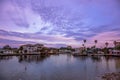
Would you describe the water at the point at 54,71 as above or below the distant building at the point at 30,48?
below

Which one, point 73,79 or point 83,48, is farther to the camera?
point 83,48

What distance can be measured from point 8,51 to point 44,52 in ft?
44.9

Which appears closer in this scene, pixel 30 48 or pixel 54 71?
pixel 54 71

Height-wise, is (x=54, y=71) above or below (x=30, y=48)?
below

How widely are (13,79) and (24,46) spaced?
46.5 m

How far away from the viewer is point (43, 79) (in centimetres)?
981

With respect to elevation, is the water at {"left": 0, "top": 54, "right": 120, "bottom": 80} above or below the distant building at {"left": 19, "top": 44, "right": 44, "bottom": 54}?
below

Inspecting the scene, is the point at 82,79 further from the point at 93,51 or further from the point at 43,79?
the point at 93,51

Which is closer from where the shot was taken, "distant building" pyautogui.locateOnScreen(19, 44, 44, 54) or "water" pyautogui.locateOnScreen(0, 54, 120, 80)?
"water" pyautogui.locateOnScreen(0, 54, 120, 80)

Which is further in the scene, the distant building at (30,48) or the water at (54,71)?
the distant building at (30,48)

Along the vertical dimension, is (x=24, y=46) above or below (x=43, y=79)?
above

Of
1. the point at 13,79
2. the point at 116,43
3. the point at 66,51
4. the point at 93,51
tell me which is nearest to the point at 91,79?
the point at 13,79

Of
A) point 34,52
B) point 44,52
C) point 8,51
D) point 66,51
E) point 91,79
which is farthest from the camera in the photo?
point 66,51

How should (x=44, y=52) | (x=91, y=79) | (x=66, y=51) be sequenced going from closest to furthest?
(x=91, y=79) → (x=44, y=52) → (x=66, y=51)
